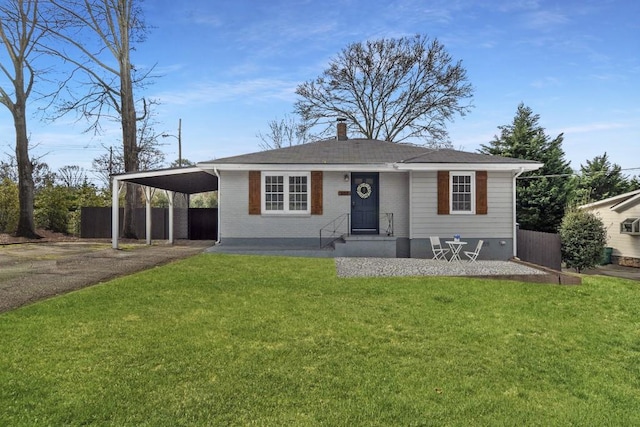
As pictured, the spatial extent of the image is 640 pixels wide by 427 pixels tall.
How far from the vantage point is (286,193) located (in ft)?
45.3

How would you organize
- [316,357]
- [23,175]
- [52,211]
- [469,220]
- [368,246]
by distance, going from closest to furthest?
[316,357]
[368,246]
[469,220]
[23,175]
[52,211]

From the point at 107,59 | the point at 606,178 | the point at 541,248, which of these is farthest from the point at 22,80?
the point at 606,178

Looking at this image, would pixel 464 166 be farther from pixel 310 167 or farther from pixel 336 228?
pixel 310 167

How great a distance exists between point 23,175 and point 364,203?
16882 millimetres

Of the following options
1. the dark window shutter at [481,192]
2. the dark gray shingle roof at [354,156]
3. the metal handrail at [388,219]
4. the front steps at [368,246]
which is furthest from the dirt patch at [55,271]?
the dark window shutter at [481,192]

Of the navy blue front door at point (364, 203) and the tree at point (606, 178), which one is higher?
the tree at point (606, 178)

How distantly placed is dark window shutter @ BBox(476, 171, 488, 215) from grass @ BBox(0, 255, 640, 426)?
6054 mm

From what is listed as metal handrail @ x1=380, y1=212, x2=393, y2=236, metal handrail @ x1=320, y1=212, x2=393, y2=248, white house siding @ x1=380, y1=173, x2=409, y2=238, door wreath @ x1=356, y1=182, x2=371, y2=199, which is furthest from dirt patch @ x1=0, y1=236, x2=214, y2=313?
white house siding @ x1=380, y1=173, x2=409, y2=238

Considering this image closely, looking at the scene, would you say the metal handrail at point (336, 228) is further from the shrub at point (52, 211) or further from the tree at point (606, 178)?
the tree at point (606, 178)

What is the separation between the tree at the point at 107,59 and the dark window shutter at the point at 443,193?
15.0 metres

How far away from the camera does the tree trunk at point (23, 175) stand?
63.3ft

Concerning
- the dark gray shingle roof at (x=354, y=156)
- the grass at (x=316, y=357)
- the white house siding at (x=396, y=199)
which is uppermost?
the dark gray shingle roof at (x=354, y=156)

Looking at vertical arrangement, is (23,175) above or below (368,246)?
above

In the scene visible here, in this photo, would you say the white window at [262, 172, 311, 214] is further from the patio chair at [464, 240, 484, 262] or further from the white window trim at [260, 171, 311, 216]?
the patio chair at [464, 240, 484, 262]
